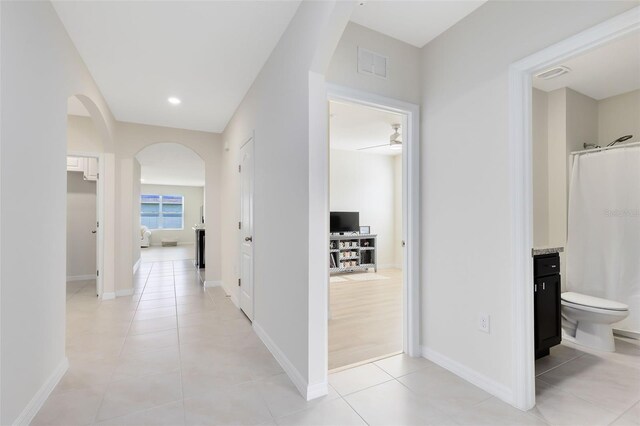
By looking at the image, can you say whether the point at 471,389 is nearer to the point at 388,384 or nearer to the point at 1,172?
the point at 388,384

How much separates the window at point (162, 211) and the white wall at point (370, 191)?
9.08 m

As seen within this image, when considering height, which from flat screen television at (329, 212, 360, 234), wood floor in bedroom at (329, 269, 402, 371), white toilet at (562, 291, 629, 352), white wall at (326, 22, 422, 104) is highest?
white wall at (326, 22, 422, 104)

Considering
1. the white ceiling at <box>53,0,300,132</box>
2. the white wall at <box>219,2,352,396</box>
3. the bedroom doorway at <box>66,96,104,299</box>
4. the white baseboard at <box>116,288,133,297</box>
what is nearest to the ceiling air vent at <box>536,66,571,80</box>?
the white wall at <box>219,2,352,396</box>

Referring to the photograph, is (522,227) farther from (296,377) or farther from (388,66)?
(296,377)

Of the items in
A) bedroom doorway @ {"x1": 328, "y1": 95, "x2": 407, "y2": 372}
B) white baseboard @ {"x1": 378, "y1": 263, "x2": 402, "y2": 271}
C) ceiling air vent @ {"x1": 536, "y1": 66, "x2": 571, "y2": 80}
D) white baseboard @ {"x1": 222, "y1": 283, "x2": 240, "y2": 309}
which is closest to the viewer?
ceiling air vent @ {"x1": 536, "y1": 66, "x2": 571, "y2": 80}

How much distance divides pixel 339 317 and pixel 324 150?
223 cm

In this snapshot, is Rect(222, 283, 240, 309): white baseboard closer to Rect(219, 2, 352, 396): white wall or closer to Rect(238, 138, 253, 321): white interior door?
Rect(238, 138, 253, 321): white interior door

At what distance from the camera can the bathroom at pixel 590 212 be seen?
2.38 metres

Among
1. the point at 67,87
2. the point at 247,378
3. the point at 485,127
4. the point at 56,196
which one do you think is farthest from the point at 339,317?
the point at 67,87

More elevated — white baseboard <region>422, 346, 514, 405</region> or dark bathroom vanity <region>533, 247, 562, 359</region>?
dark bathroom vanity <region>533, 247, 562, 359</region>

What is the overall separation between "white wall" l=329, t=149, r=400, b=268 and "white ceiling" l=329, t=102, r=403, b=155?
35cm

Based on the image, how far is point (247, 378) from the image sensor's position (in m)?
2.15

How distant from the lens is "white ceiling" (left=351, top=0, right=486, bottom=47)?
6.84 feet

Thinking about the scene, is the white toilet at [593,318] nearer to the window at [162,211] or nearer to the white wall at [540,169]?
the white wall at [540,169]
